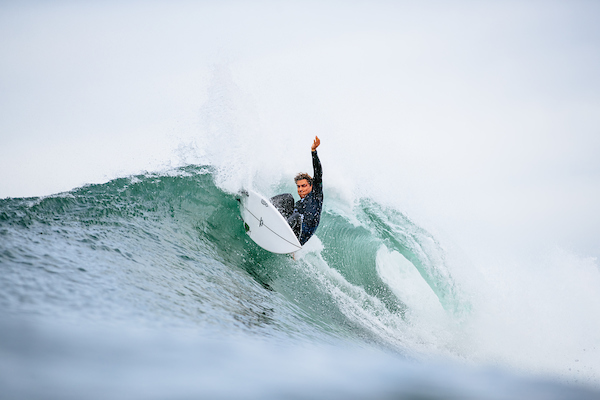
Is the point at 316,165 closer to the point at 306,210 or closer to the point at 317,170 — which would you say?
the point at 317,170

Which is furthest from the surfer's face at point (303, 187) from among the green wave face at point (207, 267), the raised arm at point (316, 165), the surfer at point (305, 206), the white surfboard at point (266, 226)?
the green wave face at point (207, 267)

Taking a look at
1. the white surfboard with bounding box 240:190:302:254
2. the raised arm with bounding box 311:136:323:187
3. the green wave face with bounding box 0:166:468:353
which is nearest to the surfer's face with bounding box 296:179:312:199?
the raised arm with bounding box 311:136:323:187

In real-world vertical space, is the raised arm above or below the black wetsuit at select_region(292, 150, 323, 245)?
above

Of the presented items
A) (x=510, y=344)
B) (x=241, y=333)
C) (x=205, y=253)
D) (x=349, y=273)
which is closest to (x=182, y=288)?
(x=241, y=333)

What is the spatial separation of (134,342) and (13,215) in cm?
313

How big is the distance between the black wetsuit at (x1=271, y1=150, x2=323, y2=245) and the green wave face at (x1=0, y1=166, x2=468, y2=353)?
600 mm

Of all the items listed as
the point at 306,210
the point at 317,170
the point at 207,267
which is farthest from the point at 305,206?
the point at 207,267

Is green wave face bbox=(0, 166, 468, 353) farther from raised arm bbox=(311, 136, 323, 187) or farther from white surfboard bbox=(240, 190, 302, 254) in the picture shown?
raised arm bbox=(311, 136, 323, 187)

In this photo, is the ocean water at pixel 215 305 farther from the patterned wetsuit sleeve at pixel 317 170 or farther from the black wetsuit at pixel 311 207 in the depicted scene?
the patterned wetsuit sleeve at pixel 317 170

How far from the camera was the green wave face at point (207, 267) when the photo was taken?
9.52 feet

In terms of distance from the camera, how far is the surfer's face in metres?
5.19

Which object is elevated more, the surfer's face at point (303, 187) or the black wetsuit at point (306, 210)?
the surfer's face at point (303, 187)

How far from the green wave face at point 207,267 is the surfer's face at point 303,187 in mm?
1022

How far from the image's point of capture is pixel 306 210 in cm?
520
